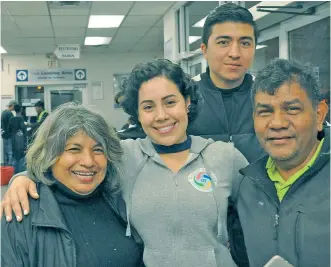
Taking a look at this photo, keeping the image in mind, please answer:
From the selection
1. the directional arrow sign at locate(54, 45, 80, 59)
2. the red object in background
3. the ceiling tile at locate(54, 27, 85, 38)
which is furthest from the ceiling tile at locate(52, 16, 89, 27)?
the red object in background

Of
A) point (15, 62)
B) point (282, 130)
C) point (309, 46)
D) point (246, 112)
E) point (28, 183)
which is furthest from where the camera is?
point (15, 62)

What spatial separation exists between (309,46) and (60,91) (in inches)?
343

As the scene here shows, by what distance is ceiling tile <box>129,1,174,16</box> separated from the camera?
6395 millimetres

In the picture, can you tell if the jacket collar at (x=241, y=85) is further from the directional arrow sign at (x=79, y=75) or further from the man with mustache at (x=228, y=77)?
the directional arrow sign at (x=79, y=75)

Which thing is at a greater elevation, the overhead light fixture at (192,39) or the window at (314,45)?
the overhead light fixture at (192,39)

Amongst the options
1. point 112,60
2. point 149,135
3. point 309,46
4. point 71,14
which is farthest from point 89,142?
point 112,60

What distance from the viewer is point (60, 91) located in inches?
449

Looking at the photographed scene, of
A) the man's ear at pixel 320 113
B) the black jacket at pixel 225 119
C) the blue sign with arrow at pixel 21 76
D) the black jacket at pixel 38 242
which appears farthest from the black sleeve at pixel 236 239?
the blue sign with arrow at pixel 21 76

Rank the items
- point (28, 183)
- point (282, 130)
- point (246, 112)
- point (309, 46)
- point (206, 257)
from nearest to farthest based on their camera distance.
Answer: point (282, 130) → point (206, 257) → point (28, 183) → point (246, 112) → point (309, 46)

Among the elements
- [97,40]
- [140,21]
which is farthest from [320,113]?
[97,40]

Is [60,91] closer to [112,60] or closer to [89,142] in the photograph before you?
[112,60]

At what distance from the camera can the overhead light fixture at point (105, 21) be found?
7086 mm

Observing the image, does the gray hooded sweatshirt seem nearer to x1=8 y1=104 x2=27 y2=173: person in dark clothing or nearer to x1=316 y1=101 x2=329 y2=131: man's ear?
x1=316 y1=101 x2=329 y2=131: man's ear

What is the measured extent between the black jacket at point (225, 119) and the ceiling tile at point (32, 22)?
5.64 m
